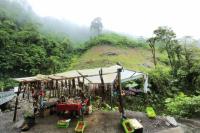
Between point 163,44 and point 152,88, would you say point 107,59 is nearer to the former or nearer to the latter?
point 163,44

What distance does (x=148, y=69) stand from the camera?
25766mm

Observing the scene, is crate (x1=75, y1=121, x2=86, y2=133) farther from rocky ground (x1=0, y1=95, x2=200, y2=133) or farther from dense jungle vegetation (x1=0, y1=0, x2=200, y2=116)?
dense jungle vegetation (x1=0, y1=0, x2=200, y2=116)

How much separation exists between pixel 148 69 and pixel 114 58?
6.66m

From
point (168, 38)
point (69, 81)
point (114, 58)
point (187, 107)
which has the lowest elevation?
point (187, 107)

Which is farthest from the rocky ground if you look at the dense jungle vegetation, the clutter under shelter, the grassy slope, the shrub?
the grassy slope

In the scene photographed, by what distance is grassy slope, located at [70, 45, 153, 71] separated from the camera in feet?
95.7

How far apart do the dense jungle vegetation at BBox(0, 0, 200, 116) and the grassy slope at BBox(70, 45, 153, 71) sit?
140cm

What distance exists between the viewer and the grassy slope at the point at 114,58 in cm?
2917

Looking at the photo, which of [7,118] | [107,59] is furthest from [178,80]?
[7,118]

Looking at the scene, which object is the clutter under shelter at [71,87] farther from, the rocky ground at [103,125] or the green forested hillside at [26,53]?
the green forested hillside at [26,53]

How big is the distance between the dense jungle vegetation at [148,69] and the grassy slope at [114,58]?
4.58ft

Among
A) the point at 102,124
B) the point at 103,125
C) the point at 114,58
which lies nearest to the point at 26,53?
the point at 114,58

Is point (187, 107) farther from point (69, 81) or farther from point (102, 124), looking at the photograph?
point (69, 81)

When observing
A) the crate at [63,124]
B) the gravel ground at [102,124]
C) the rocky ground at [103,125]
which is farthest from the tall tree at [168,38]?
the crate at [63,124]
